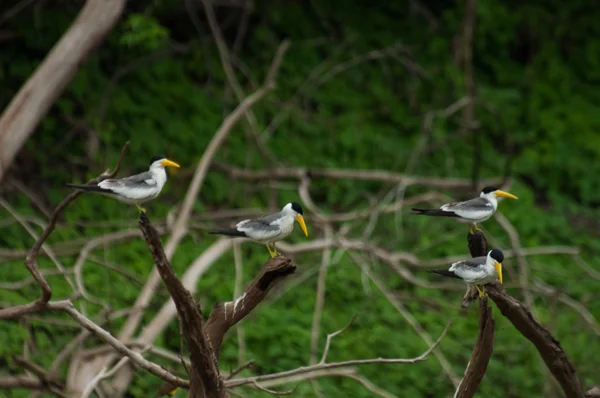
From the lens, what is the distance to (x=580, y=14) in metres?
13.9

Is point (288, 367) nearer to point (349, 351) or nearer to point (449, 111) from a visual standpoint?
point (349, 351)

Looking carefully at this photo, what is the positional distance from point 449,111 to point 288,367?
3.18 metres

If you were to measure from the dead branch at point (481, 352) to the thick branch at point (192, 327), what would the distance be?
1.24m

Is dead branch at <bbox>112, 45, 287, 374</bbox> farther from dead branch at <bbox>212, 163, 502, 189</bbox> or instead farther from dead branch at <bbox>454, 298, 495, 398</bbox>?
dead branch at <bbox>454, 298, 495, 398</bbox>

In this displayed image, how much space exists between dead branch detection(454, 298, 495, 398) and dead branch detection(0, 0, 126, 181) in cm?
395

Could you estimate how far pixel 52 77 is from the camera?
8.91 m

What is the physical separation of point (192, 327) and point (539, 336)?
67.8 inches

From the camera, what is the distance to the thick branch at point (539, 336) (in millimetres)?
5398

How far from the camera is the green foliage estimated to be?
9.34 meters

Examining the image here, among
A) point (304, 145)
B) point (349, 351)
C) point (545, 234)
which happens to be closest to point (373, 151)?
point (304, 145)

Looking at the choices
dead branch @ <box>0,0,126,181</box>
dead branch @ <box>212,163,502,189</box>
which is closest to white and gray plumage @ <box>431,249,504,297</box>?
dead branch @ <box>0,0,126,181</box>

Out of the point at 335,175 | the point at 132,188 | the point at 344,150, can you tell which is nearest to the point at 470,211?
the point at 132,188

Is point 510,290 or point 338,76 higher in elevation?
point 338,76

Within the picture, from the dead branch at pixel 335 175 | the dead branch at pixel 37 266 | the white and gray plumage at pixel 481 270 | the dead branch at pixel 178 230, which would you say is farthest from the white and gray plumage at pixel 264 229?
the dead branch at pixel 335 175
